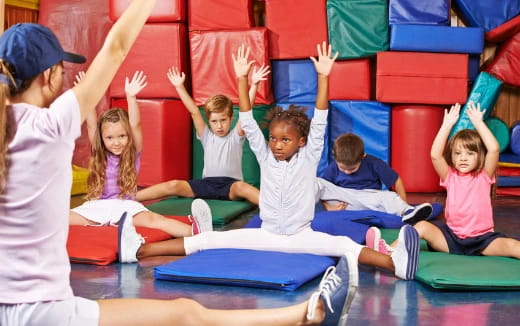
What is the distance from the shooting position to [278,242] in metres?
3.77

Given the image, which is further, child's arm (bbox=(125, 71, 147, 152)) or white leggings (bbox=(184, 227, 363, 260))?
child's arm (bbox=(125, 71, 147, 152))

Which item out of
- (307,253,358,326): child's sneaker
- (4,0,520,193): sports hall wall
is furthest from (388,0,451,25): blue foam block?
(307,253,358,326): child's sneaker

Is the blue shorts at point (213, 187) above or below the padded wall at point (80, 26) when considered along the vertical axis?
below

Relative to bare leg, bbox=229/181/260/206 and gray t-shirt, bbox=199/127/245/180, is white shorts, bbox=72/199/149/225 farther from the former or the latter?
gray t-shirt, bbox=199/127/245/180

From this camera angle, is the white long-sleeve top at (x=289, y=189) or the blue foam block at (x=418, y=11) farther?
the blue foam block at (x=418, y=11)

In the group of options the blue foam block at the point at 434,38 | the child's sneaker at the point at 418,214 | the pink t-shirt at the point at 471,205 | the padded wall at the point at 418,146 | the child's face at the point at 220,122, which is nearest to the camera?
the pink t-shirt at the point at 471,205

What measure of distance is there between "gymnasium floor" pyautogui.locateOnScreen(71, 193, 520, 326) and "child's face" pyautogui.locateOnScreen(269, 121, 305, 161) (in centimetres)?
74

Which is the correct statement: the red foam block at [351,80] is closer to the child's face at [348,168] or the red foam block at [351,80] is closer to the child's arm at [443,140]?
the child's face at [348,168]

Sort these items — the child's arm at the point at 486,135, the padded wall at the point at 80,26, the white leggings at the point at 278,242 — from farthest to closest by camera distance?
the padded wall at the point at 80,26
the child's arm at the point at 486,135
the white leggings at the point at 278,242

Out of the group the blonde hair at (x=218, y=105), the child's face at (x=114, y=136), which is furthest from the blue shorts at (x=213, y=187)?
the child's face at (x=114, y=136)

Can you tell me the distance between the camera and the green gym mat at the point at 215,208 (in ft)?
16.6

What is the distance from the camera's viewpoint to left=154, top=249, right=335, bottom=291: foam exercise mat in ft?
10.6

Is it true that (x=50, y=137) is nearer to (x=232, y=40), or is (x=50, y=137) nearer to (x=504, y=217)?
(x=504, y=217)

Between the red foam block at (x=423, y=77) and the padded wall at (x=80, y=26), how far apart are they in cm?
304
